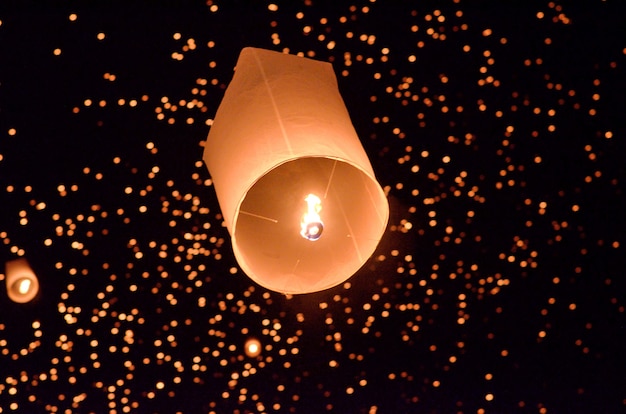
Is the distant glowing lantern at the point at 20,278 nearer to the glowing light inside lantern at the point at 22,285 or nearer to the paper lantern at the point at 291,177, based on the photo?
the glowing light inside lantern at the point at 22,285

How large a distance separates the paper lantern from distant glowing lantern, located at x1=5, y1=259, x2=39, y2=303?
1.00 m

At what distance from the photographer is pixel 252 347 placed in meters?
2.29

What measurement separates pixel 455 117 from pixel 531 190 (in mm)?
415

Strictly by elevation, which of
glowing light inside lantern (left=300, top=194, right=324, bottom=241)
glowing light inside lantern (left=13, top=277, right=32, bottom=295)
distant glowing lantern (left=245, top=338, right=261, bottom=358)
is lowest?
distant glowing lantern (left=245, top=338, right=261, bottom=358)

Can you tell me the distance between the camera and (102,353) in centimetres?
222

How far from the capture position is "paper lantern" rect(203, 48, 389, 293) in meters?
1.17

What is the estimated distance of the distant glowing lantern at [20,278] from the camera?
81.0 inches

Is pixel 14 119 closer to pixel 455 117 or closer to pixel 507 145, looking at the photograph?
pixel 455 117

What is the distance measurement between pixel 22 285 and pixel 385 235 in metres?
1.29

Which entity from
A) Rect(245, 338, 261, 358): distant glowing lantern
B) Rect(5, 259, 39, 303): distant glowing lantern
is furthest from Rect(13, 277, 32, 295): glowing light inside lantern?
Rect(245, 338, 261, 358): distant glowing lantern

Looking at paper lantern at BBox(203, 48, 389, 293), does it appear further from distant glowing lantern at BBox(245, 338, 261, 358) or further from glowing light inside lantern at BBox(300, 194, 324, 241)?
distant glowing lantern at BBox(245, 338, 261, 358)

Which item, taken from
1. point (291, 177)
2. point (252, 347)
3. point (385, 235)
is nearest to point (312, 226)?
point (291, 177)

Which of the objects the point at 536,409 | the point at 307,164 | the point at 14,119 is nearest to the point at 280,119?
the point at 307,164

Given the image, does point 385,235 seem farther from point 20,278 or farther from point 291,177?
point 20,278
